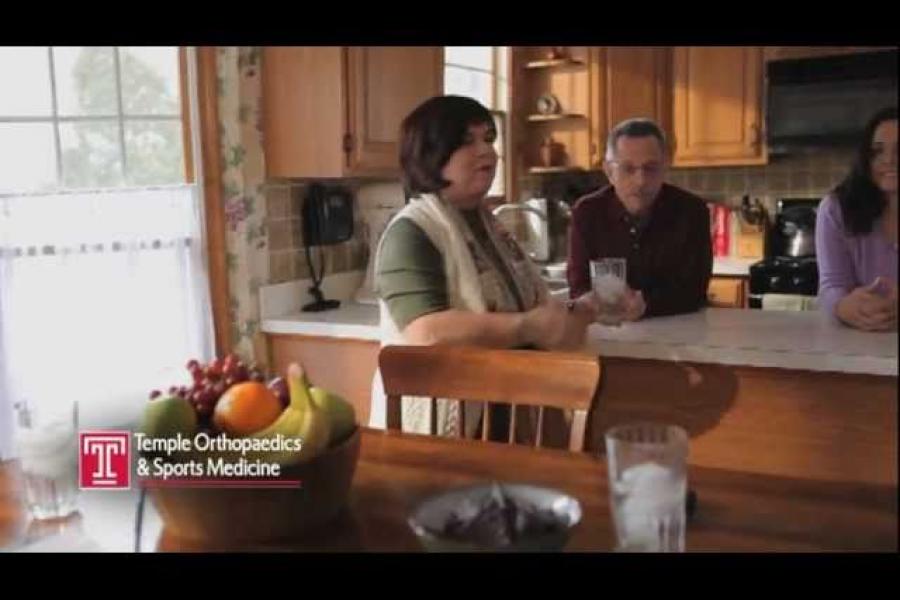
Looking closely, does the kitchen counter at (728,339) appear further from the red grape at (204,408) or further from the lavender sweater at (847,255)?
the red grape at (204,408)

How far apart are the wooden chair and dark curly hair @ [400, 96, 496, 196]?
6.0 inches

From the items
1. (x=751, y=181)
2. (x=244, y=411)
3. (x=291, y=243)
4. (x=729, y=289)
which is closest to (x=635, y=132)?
(x=291, y=243)

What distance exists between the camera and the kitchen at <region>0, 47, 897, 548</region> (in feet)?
1.75

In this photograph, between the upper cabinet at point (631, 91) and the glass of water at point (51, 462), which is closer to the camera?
the glass of water at point (51, 462)

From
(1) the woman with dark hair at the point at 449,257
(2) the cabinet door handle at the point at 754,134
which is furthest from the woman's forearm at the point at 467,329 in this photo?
(2) the cabinet door handle at the point at 754,134

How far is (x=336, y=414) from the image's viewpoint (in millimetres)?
539

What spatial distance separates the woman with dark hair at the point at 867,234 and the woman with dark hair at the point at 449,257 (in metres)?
0.38

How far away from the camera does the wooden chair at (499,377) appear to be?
2.60ft

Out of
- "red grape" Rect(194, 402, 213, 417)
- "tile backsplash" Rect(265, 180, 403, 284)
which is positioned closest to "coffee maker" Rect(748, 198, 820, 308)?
"tile backsplash" Rect(265, 180, 403, 284)

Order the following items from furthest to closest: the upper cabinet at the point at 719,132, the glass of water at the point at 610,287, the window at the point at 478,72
A: the upper cabinet at the point at 719,132 → the glass of water at the point at 610,287 → the window at the point at 478,72

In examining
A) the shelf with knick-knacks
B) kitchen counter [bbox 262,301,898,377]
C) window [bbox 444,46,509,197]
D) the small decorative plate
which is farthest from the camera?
the small decorative plate

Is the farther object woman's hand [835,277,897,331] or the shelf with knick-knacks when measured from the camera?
the shelf with knick-knacks

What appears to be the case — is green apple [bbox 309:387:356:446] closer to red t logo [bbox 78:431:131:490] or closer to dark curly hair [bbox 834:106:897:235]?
red t logo [bbox 78:431:131:490]
